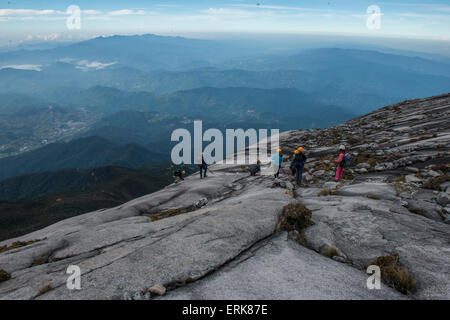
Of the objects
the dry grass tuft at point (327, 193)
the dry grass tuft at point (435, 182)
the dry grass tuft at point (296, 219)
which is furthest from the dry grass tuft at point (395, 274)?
the dry grass tuft at point (435, 182)

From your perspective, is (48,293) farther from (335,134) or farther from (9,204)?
(9,204)

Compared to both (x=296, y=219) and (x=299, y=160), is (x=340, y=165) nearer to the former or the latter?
(x=299, y=160)

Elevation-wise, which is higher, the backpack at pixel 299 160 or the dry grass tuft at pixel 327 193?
the backpack at pixel 299 160

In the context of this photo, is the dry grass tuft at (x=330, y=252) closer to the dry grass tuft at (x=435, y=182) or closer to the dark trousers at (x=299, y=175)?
the dry grass tuft at (x=435, y=182)

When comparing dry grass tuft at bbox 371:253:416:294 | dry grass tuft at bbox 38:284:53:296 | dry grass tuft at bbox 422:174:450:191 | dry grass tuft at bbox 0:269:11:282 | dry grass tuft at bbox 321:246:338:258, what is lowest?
dry grass tuft at bbox 0:269:11:282

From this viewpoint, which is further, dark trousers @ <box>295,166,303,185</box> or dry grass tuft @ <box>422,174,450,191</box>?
dark trousers @ <box>295,166,303,185</box>

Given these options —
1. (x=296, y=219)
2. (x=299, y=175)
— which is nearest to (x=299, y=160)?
(x=299, y=175)

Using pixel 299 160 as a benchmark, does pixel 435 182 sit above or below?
below

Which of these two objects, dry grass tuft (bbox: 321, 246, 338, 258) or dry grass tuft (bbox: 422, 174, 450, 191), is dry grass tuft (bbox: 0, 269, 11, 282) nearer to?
dry grass tuft (bbox: 321, 246, 338, 258)

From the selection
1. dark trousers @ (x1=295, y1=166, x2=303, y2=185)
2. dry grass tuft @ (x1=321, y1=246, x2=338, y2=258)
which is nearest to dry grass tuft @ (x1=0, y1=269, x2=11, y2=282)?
dry grass tuft @ (x1=321, y1=246, x2=338, y2=258)
